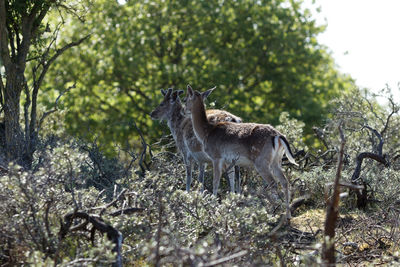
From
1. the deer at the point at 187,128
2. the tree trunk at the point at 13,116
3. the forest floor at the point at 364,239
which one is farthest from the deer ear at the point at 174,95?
the forest floor at the point at 364,239

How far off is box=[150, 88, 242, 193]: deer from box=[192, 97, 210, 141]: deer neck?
0.30 metres

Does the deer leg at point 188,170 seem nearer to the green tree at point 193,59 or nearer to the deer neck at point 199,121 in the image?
the deer neck at point 199,121

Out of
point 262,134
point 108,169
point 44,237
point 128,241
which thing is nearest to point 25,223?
point 44,237

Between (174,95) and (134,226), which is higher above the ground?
(174,95)

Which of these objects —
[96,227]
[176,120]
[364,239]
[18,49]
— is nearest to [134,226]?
[96,227]

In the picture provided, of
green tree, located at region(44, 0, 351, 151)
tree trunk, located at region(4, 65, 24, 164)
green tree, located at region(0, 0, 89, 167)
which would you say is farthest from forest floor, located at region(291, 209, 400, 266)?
green tree, located at region(44, 0, 351, 151)

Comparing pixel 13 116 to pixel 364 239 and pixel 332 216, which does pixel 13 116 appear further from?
pixel 332 216

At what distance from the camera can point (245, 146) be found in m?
8.80

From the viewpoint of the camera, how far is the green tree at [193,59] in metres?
24.7

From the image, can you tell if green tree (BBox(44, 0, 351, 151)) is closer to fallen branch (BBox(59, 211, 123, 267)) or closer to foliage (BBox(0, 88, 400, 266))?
foliage (BBox(0, 88, 400, 266))

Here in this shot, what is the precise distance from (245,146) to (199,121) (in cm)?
131

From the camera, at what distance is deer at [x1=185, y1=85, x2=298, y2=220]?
8570 millimetres

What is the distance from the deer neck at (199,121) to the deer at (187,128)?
0.30m

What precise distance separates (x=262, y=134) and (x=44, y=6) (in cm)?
580
